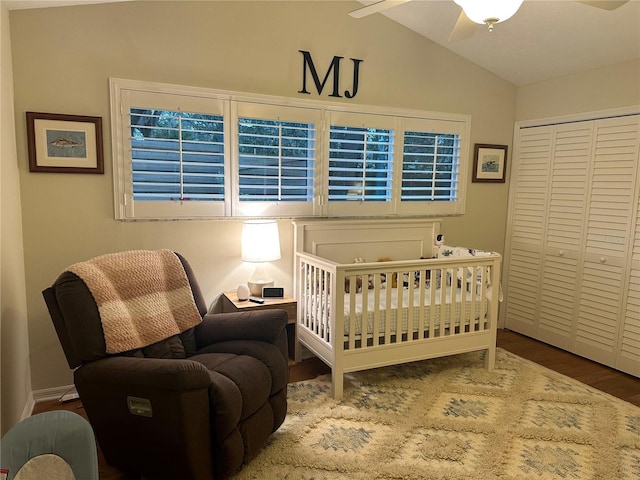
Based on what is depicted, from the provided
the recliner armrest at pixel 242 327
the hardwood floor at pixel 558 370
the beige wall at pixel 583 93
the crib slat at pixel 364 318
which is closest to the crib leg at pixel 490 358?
the hardwood floor at pixel 558 370

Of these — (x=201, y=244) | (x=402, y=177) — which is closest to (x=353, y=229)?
(x=402, y=177)

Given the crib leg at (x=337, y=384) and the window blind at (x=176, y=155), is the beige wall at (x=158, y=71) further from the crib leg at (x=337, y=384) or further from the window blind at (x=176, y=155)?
the crib leg at (x=337, y=384)

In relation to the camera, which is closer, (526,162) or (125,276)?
(125,276)

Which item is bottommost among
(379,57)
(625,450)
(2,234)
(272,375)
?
Result: (625,450)

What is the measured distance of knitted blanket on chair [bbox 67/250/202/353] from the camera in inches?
78.5

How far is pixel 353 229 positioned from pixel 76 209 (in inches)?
75.5

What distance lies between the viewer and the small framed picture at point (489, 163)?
154 inches

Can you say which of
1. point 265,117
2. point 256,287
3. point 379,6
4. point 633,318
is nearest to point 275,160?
point 265,117

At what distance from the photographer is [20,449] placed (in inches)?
50.7

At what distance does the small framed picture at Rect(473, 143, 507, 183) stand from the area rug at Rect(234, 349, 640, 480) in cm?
174

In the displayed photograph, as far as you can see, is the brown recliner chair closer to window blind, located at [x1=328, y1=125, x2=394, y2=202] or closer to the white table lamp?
the white table lamp

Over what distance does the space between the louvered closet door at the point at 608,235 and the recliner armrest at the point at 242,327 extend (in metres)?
2.50

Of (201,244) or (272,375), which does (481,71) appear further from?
(272,375)

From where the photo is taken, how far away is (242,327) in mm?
2385
